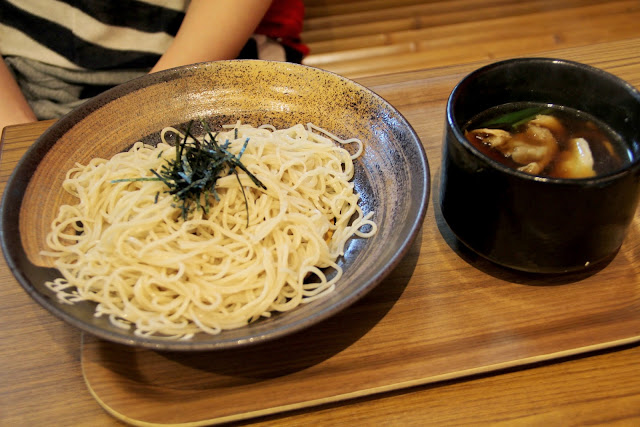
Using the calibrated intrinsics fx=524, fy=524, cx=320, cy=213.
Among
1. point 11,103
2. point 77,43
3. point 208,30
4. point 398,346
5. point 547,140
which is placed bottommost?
point 11,103

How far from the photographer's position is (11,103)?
1.80m

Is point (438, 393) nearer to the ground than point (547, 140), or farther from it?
nearer to the ground

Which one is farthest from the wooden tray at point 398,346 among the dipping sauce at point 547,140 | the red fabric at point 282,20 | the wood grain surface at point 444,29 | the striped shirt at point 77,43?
the wood grain surface at point 444,29

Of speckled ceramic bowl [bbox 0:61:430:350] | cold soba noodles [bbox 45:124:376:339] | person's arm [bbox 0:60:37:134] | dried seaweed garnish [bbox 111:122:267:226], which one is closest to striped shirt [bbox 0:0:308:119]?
person's arm [bbox 0:60:37:134]

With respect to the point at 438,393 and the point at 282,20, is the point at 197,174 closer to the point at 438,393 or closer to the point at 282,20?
the point at 438,393

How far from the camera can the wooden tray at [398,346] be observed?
3.10 ft

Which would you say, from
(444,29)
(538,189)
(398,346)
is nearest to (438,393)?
(398,346)

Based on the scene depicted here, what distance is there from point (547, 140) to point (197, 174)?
770 mm

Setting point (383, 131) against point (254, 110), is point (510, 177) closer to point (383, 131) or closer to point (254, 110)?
point (383, 131)

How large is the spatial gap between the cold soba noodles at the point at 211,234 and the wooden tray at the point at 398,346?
89 mm

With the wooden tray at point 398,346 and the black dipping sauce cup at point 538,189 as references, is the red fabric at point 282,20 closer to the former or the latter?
the black dipping sauce cup at point 538,189

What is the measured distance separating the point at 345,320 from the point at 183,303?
0.33m

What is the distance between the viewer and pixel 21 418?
3.16 ft

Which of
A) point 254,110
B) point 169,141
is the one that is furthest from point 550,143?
point 169,141
